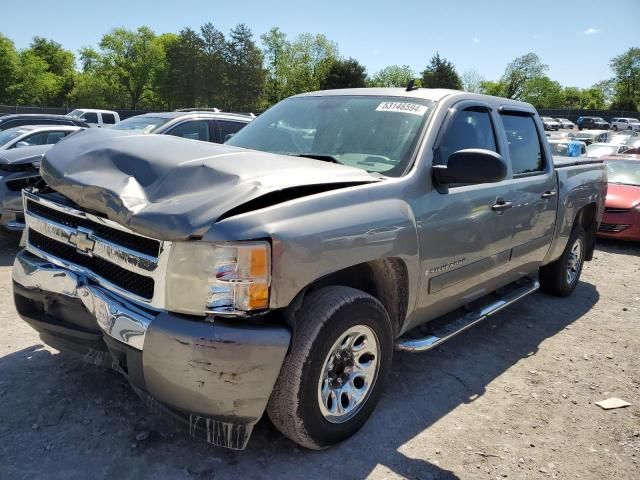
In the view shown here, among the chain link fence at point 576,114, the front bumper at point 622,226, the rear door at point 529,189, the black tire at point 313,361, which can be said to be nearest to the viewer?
the black tire at point 313,361

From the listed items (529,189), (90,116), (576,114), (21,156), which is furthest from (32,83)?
(529,189)

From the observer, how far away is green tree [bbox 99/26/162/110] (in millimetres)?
77250

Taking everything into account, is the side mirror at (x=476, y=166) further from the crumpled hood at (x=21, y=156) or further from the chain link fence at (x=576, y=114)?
the chain link fence at (x=576, y=114)

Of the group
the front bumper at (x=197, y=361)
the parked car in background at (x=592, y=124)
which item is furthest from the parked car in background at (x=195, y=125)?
the parked car in background at (x=592, y=124)

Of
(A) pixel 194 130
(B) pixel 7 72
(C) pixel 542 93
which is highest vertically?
(C) pixel 542 93

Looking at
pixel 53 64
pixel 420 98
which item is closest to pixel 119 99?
pixel 53 64

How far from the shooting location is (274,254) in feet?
7.05

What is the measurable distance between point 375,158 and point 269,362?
1.54 m

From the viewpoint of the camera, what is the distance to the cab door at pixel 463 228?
3.05 meters

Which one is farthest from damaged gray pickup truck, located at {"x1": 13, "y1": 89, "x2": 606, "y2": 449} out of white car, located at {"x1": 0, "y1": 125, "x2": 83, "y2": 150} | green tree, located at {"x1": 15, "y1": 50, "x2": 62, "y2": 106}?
green tree, located at {"x1": 15, "y1": 50, "x2": 62, "y2": 106}

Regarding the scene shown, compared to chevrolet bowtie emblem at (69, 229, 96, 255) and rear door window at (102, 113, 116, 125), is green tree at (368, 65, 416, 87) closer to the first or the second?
rear door window at (102, 113, 116, 125)

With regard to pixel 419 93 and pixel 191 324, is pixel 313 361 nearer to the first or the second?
pixel 191 324

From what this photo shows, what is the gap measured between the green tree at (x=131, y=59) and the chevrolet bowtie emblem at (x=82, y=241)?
267ft

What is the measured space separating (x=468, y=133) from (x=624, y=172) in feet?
26.5
